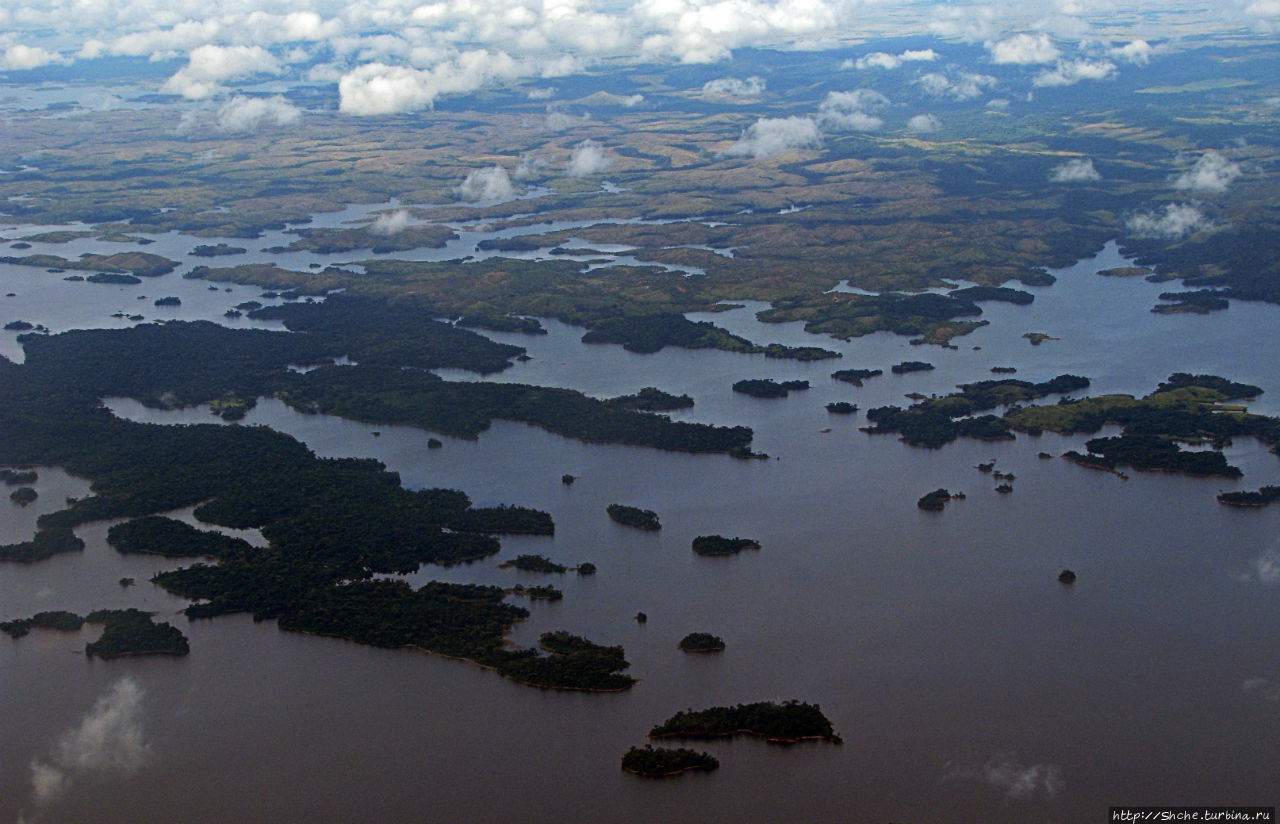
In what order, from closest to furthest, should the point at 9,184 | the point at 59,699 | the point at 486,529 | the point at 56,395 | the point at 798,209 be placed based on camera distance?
the point at 59,699 < the point at 486,529 < the point at 56,395 < the point at 798,209 < the point at 9,184

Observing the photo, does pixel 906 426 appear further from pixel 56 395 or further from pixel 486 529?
pixel 56 395

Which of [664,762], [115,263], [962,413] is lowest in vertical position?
[664,762]

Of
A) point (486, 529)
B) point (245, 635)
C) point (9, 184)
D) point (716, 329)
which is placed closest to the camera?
point (245, 635)

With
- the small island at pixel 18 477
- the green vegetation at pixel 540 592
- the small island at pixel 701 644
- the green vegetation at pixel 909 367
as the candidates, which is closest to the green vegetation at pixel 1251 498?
the green vegetation at pixel 909 367

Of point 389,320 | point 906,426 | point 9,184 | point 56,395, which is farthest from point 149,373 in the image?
point 9,184

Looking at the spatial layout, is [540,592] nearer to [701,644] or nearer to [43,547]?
[701,644]

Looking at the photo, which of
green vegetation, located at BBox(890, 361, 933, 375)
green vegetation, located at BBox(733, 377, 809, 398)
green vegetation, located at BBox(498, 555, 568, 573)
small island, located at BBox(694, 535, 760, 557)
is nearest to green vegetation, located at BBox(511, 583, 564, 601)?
green vegetation, located at BBox(498, 555, 568, 573)

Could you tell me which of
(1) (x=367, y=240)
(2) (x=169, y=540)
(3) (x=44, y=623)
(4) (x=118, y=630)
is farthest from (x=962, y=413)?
(1) (x=367, y=240)
